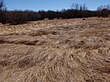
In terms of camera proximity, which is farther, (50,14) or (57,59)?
(50,14)

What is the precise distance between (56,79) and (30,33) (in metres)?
4.95

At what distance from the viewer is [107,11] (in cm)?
2003

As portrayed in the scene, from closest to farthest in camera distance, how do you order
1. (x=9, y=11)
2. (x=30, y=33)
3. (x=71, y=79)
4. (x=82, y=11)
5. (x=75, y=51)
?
(x=71, y=79) < (x=75, y=51) < (x=30, y=33) < (x=9, y=11) < (x=82, y=11)

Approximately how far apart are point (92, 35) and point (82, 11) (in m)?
Result: 12.7

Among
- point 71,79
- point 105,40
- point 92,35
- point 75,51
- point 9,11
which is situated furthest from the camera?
point 9,11

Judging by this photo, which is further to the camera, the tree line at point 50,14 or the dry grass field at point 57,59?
the tree line at point 50,14

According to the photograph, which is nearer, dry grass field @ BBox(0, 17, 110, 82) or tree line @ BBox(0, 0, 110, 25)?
dry grass field @ BBox(0, 17, 110, 82)

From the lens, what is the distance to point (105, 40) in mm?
7566

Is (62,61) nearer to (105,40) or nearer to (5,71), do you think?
(5,71)

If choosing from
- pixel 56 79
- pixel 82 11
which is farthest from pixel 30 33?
pixel 82 11

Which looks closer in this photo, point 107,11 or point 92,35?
point 92,35

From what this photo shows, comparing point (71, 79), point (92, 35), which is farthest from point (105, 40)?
point (71, 79)

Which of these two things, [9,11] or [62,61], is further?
[9,11]

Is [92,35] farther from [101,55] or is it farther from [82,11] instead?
[82,11]
